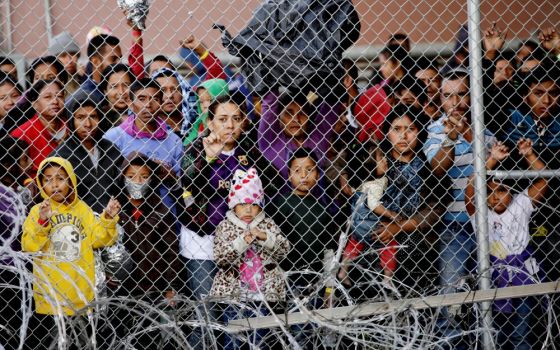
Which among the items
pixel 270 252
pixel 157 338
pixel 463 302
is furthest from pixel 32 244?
pixel 463 302

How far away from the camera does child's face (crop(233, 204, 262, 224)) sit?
5.10 metres

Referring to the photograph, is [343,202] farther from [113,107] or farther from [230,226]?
[113,107]

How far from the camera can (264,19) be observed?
17.7 ft

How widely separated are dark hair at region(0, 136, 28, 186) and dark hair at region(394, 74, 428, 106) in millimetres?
2286

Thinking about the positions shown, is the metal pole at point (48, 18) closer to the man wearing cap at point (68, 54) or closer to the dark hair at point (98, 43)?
the man wearing cap at point (68, 54)

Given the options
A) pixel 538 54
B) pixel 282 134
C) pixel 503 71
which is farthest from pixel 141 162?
pixel 538 54

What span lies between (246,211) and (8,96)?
1.60 meters

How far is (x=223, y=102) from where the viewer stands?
5.32 meters

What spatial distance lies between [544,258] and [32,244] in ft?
9.50

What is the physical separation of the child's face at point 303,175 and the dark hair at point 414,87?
2.77 ft

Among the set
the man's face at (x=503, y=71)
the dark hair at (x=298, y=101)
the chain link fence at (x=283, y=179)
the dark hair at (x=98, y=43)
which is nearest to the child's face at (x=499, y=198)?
the chain link fence at (x=283, y=179)

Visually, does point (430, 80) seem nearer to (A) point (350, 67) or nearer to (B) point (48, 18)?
(A) point (350, 67)

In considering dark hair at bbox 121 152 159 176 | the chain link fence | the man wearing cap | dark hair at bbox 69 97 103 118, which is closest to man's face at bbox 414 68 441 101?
the chain link fence

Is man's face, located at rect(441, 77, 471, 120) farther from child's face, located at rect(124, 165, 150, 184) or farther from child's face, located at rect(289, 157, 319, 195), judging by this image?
child's face, located at rect(124, 165, 150, 184)
